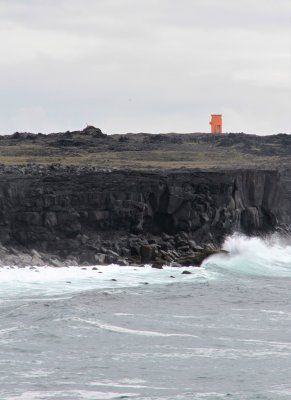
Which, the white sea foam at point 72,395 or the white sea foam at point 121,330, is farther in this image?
the white sea foam at point 121,330

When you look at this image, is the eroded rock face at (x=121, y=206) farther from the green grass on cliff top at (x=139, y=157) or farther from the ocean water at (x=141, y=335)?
the green grass on cliff top at (x=139, y=157)

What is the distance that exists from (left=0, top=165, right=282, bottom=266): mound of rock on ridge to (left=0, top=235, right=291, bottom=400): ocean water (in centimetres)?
299

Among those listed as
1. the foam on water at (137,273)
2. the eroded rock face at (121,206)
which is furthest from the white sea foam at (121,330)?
the eroded rock face at (121,206)

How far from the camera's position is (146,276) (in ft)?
174

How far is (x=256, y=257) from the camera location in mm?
A: 67750

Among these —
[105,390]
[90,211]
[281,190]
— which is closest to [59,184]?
[90,211]

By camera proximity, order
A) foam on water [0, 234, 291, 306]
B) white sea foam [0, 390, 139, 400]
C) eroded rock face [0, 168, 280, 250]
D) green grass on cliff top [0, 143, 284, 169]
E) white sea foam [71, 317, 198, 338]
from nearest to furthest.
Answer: white sea foam [0, 390, 139, 400] < white sea foam [71, 317, 198, 338] < foam on water [0, 234, 291, 306] < eroded rock face [0, 168, 280, 250] < green grass on cliff top [0, 143, 284, 169]

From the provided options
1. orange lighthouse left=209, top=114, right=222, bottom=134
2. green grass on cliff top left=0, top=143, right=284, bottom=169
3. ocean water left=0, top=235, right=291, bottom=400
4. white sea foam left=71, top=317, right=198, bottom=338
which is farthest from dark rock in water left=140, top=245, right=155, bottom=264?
orange lighthouse left=209, top=114, right=222, bottom=134

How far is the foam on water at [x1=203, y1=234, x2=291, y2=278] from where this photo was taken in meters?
61.6

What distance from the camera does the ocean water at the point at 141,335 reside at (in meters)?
28.7

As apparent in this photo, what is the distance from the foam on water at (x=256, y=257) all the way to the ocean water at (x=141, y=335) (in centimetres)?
484

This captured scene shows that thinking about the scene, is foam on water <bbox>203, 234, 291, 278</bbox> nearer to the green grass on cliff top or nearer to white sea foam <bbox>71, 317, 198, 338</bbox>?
the green grass on cliff top

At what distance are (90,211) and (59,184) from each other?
111 inches

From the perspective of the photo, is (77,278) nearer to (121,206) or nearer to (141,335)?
(121,206)
